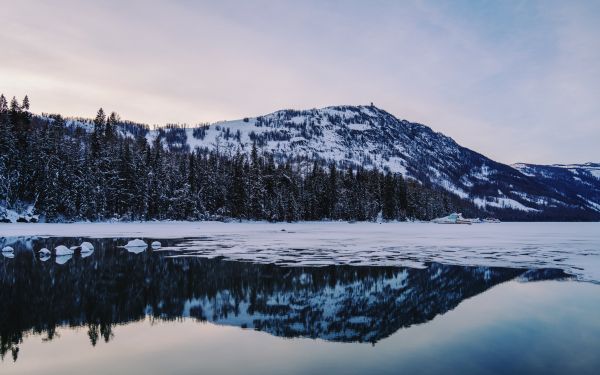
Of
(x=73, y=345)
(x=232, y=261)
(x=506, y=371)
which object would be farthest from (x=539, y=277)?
(x=73, y=345)

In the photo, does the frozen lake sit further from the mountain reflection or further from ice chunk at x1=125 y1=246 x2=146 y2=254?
ice chunk at x1=125 y1=246 x2=146 y2=254

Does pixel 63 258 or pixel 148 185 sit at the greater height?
pixel 148 185

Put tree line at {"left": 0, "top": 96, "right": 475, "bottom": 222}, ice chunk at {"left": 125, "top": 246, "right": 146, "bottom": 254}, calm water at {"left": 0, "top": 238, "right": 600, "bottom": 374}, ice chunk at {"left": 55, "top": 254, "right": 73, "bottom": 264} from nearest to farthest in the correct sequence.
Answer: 1. calm water at {"left": 0, "top": 238, "right": 600, "bottom": 374}
2. ice chunk at {"left": 55, "top": 254, "right": 73, "bottom": 264}
3. ice chunk at {"left": 125, "top": 246, "right": 146, "bottom": 254}
4. tree line at {"left": 0, "top": 96, "right": 475, "bottom": 222}

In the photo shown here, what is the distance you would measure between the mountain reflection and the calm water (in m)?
0.05

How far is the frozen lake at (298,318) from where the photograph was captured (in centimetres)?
941

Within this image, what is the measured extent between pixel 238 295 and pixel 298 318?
420cm

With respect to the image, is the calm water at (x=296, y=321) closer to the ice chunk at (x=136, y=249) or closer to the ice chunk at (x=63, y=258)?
the ice chunk at (x=63, y=258)

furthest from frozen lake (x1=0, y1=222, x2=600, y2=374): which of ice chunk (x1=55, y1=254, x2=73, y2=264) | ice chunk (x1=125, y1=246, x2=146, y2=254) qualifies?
ice chunk (x1=125, y1=246, x2=146, y2=254)

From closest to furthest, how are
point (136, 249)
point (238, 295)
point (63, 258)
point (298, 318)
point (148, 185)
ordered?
point (298, 318), point (238, 295), point (63, 258), point (136, 249), point (148, 185)

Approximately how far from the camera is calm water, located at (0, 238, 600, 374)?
939 cm

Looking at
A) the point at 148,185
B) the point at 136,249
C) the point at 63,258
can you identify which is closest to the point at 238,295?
the point at 63,258

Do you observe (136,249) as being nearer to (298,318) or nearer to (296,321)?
(298,318)

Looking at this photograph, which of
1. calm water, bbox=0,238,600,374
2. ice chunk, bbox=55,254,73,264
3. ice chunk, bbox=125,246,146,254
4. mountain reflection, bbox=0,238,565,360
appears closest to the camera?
calm water, bbox=0,238,600,374

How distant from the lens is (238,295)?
16.8m
